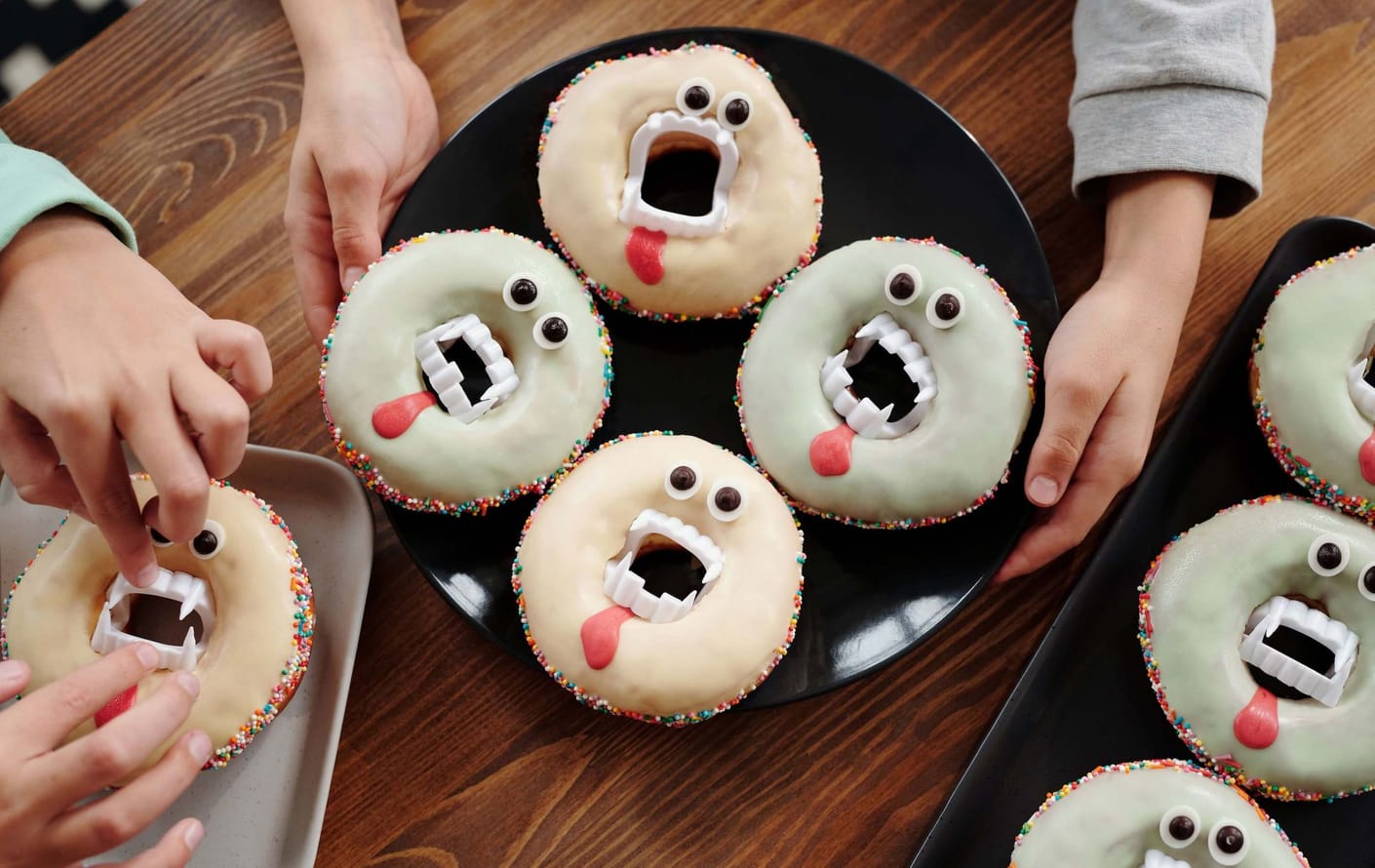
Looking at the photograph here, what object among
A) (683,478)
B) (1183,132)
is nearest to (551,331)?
(683,478)

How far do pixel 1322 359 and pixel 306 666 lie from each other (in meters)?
1.37

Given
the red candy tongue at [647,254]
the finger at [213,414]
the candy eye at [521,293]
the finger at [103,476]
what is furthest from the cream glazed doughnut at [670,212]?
the finger at [103,476]

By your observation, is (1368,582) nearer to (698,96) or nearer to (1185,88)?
(1185,88)

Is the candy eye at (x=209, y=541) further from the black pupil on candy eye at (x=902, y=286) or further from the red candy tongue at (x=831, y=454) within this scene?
the black pupil on candy eye at (x=902, y=286)

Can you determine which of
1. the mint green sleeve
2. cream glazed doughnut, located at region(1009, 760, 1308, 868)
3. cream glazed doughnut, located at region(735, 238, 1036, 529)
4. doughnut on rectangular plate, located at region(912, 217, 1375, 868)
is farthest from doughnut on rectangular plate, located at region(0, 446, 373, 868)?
cream glazed doughnut, located at region(1009, 760, 1308, 868)

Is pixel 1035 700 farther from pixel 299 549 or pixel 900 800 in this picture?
pixel 299 549

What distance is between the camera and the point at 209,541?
1260mm

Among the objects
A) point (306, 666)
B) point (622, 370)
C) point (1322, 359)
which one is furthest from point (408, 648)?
point (1322, 359)

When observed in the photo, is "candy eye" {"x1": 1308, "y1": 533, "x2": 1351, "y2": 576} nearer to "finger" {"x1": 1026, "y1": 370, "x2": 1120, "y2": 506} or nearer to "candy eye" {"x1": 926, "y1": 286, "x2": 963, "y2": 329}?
"finger" {"x1": 1026, "y1": 370, "x2": 1120, "y2": 506}

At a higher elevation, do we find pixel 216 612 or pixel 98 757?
pixel 98 757

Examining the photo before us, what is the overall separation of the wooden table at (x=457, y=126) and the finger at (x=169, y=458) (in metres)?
0.44

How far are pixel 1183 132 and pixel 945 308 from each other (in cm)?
40

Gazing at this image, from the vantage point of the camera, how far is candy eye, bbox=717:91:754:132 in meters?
1.31

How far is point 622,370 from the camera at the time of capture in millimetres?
1408
